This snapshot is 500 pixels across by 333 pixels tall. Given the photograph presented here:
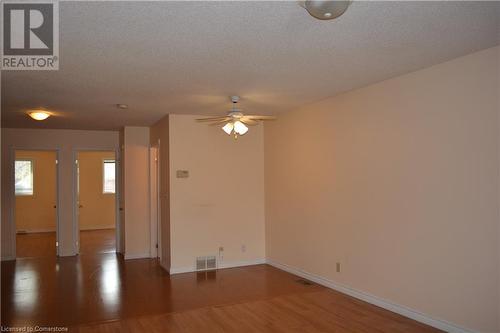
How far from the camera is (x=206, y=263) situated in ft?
21.0

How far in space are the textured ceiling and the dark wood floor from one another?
256cm

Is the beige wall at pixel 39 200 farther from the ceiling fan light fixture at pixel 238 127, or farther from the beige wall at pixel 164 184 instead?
the ceiling fan light fixture at pixel 238 127

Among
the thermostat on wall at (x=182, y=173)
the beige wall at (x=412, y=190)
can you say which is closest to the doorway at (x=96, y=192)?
the thermostat on wall at (x=182, y=173)

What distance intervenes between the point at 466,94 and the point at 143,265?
225 inches

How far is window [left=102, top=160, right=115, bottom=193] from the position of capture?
39.8ft

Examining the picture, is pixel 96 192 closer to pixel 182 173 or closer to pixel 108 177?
pixel 108 177

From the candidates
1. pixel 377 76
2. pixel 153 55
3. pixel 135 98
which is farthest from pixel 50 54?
pixel 377 76

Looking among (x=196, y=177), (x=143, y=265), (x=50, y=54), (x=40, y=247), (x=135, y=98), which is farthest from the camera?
(x=40, y=247)

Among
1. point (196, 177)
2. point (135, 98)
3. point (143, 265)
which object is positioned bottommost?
point (143, 265)

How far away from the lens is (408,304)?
159 inches

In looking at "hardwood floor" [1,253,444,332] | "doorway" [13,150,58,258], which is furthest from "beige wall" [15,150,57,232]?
"hardwood floor" [1,253,444,332]

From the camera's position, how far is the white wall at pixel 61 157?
766 cm

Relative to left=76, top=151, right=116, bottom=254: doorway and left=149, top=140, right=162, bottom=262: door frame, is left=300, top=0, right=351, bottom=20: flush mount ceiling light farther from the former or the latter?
left=76, top=151, right=116, bottom=254: doorway

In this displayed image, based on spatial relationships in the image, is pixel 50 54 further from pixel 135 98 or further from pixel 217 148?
pixel 217 148
